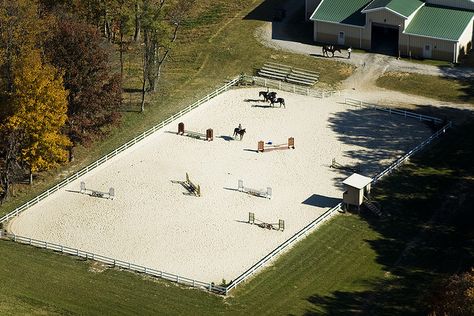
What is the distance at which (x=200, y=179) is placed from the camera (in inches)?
3287

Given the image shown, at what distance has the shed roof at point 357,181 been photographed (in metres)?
77.8

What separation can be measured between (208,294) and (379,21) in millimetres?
44026

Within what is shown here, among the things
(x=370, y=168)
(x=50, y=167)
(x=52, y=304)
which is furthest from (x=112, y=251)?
(x=370, y=168)

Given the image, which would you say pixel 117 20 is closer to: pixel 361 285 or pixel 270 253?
pixel 270 253

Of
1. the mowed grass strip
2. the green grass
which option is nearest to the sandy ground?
the mowed grass strip

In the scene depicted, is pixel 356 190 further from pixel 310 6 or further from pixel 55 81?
pixel 310 6

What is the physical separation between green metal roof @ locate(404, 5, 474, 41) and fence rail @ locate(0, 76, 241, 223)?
1801 cm

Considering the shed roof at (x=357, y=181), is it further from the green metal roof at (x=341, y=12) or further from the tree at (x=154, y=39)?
the green metal roof at (x=341, y=12)

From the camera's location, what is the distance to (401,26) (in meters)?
102

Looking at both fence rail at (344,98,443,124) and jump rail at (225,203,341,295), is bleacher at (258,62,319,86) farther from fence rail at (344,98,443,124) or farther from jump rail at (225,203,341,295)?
jump rail at (225,203,341,295)

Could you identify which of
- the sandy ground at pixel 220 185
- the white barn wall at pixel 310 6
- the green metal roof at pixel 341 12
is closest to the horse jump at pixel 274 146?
the sandy ground at pixel 220 185

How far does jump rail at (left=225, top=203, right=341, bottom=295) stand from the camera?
6931 centimetres

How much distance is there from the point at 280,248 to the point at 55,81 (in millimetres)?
23510

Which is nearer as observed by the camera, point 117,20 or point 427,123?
point 427,123
